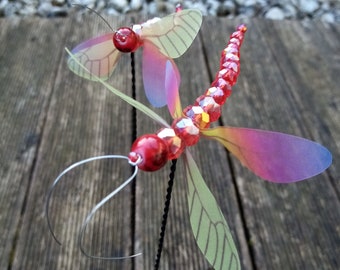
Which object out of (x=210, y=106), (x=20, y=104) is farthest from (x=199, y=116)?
(x=20, y=104)

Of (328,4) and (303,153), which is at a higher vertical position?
(303,153)

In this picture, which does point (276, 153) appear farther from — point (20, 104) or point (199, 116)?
point (20, 104)

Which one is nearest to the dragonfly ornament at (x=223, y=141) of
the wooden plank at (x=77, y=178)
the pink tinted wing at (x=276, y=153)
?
the pink tinted wing at (x=276, y=153)

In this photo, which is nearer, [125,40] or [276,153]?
[276,153]

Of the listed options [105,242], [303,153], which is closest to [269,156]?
[303,153]

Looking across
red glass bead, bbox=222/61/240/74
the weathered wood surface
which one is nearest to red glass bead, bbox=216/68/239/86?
red glass bead, bbox=222/61/240/74

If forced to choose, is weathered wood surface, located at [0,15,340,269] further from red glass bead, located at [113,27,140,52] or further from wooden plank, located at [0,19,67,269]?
red glass bead, located at [113,27,140,52]

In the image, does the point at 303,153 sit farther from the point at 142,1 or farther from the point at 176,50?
the point at 142,1
